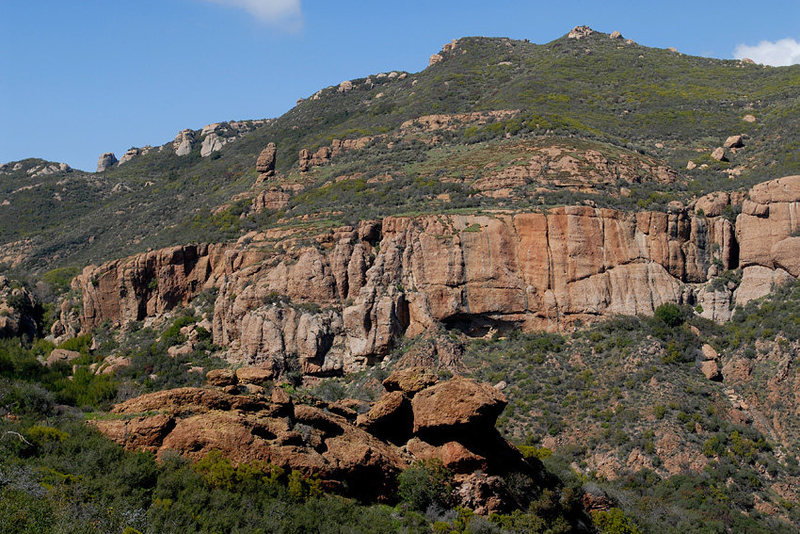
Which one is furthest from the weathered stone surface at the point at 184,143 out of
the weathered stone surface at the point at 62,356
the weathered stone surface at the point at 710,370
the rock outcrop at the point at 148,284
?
the weathered stone surface at the point at 710,370

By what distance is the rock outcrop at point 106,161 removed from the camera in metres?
141

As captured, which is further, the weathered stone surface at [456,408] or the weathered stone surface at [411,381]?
the weathered stone surface at [411,381]

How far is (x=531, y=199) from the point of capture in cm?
4634

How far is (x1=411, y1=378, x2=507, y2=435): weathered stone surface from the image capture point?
2067 centimetres

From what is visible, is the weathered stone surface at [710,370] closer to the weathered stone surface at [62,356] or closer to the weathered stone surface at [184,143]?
the weathered stone surface at [62,356]

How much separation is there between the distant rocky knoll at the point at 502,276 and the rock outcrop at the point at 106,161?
112 metres

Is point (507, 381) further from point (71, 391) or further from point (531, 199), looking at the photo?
point (71, 391)

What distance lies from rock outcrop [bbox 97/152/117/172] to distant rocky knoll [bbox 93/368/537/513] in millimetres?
133818

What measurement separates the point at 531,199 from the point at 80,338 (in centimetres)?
3464

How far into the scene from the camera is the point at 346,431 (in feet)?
70.5

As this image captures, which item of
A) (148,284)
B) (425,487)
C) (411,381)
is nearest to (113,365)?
(148,284)

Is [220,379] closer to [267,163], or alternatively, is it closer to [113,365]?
[113,365]

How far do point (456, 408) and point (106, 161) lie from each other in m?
142

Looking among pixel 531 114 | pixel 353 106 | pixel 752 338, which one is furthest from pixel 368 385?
pixel 353 106
